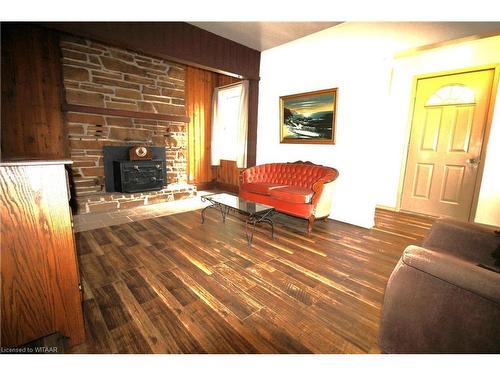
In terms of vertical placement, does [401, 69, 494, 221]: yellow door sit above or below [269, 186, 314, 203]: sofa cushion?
above

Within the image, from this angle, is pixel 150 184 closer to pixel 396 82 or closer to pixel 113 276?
pixel 113 276

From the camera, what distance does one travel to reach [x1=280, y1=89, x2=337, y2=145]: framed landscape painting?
11.7 ft

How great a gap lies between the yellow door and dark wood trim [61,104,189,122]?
4.38 metres

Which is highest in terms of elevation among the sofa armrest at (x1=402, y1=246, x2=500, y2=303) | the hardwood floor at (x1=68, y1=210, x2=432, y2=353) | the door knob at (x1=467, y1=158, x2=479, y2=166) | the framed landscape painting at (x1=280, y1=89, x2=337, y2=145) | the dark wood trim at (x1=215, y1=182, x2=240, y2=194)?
the framed landscape painting at (x1=280, y1=89, x2=337, y2=145)

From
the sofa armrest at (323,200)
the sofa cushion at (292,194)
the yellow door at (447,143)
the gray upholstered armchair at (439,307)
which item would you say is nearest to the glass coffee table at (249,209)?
the sofa cushion at (292,194)

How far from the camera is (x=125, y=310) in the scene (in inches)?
62.1

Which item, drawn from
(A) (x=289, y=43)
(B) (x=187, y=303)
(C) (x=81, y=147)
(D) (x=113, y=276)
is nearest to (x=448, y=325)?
(B) (x=187, y=303)

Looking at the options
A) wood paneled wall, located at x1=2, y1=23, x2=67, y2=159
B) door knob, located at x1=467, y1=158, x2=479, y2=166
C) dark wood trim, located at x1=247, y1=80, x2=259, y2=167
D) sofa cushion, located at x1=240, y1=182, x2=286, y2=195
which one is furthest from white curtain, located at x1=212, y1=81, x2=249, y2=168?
door knob, located at x1=467, y1=158, x2=479, y2=166

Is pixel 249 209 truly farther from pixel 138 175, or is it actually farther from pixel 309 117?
pixel 138 175

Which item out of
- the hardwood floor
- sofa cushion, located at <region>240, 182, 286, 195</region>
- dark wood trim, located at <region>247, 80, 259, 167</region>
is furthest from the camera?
dark wood trim, located at <region>247, 80, 259, 167</region>

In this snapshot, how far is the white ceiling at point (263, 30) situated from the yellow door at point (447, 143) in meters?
2.09

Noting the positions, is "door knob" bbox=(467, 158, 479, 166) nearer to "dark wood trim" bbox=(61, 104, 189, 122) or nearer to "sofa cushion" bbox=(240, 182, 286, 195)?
"sofa cushion" bbox=(240, 182, 286, 195)

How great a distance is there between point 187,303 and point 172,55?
10.3 ft
